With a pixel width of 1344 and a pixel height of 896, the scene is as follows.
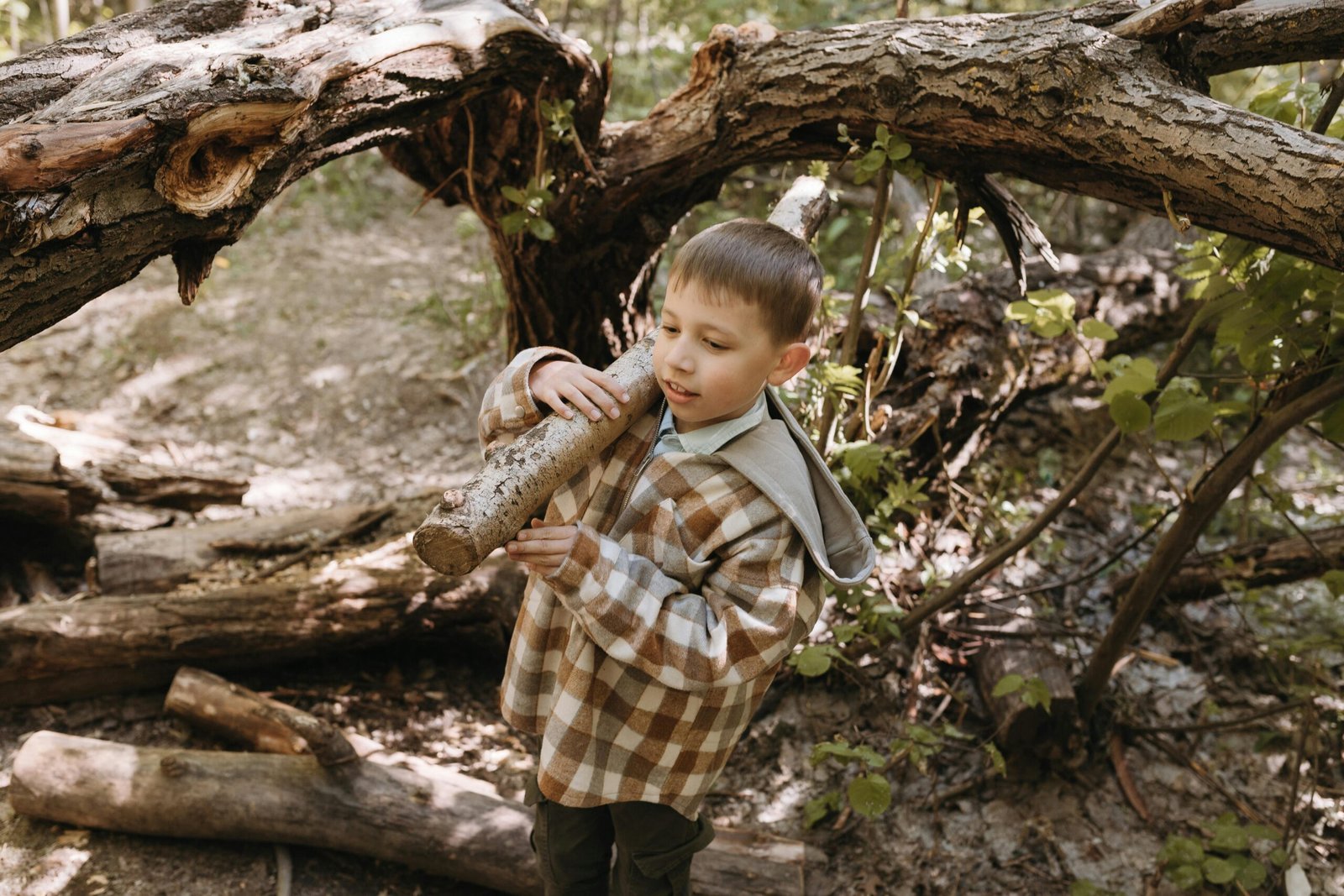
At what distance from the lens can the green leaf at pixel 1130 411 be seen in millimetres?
2482

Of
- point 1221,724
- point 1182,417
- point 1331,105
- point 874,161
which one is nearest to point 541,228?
point 874,161

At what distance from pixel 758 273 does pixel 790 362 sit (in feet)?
0.75

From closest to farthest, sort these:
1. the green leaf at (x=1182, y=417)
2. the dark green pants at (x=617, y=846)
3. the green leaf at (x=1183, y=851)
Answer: the dark green pants at (x=617, y=846) → the green leaf at (x=1182, y=417) → the green leaf at (x=1183, y=851)

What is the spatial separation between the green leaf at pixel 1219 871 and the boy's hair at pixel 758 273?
2.15 m

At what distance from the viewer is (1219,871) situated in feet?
8.57

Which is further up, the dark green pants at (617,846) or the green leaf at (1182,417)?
the green leaf at (1182,417)

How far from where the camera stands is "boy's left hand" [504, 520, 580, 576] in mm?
1536

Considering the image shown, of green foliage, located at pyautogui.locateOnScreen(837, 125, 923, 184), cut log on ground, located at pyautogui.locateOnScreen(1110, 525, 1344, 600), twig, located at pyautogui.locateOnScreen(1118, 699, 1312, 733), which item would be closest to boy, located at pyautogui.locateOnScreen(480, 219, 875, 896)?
green foliage, located at pyautogui.locateOnScreen(837, 125, 923, 184)

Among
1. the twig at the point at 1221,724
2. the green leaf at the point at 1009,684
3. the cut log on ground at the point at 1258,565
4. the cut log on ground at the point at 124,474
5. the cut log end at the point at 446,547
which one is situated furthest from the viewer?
the cut log on ground at the point at 124,474

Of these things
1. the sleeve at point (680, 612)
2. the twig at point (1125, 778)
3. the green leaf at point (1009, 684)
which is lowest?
the twig at point (1125, 778)

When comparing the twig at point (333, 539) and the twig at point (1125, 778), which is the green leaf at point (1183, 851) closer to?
the twig at point (1125, 778)

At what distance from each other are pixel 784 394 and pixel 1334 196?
5.47ft

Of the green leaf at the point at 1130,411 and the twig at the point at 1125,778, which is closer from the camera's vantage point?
the green leaf at the point at 1130,411

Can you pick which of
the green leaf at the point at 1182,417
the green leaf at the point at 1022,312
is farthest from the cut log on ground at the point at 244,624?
the green leaf at the point at 1182,417
